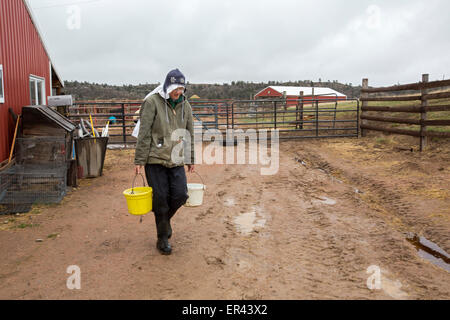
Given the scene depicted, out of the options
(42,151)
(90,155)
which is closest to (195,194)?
(42,151)

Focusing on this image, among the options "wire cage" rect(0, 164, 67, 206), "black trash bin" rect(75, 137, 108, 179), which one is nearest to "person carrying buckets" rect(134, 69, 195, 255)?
"wire cage" rect(0, 164, 67, 206)

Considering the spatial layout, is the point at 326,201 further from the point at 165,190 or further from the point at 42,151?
the point at 42,151

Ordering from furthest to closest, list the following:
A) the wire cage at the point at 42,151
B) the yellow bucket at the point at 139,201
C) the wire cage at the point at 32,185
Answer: the wire cage at the point at 42,151, the wire cage at the point at 32,185, the yellow bucket at the point at 139,201

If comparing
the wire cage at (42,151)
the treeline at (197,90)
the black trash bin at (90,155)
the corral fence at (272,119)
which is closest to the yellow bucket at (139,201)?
the wire cage at (42,151)

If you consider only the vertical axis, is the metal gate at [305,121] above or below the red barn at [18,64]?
below

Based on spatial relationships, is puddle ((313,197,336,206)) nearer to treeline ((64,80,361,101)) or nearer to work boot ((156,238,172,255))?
work boot ((156,238,172,255))

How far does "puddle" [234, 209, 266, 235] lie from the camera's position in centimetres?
502

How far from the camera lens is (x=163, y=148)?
3955mm

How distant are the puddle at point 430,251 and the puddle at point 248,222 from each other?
1878 millimetres

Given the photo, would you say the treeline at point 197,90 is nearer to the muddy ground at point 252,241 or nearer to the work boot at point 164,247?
the muddy ground at point 252,241

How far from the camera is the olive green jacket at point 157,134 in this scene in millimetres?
3938

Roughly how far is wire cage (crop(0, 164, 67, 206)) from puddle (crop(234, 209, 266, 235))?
10.5 ft

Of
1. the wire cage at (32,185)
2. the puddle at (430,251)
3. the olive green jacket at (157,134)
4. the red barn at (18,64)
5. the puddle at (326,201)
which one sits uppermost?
the red barn at (18,64)

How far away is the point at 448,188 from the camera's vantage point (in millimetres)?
6473
